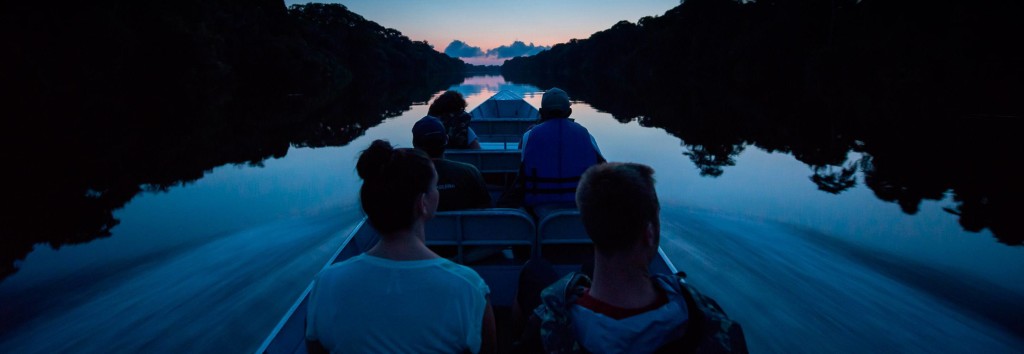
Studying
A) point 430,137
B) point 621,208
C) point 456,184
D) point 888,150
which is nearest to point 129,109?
point 430,137

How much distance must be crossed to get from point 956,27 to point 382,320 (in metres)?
37.3

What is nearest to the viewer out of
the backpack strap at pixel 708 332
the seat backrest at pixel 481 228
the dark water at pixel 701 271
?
the backpack strap at pixel 708 332

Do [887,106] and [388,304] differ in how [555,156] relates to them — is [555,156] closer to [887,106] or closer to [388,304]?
[388,304]

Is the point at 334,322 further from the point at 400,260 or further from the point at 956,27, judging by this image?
the point at 956,27

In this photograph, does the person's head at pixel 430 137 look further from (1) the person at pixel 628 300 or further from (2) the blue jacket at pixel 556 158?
(1) the person at pixel 628 300

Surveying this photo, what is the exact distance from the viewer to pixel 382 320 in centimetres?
222

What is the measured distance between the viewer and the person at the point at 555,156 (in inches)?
213

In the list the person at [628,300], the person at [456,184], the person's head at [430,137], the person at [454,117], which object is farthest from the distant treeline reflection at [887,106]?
the person at [628,300]

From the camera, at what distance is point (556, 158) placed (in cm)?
545

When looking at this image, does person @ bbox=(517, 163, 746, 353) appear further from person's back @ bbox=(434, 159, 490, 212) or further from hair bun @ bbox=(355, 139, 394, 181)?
person's back @ bbox=(434, 159, 490, 212)

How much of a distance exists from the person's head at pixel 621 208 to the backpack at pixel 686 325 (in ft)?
0.87

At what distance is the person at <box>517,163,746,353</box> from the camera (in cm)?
205

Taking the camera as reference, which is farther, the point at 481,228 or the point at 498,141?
the point at 498,141

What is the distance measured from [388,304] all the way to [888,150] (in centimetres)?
1757
